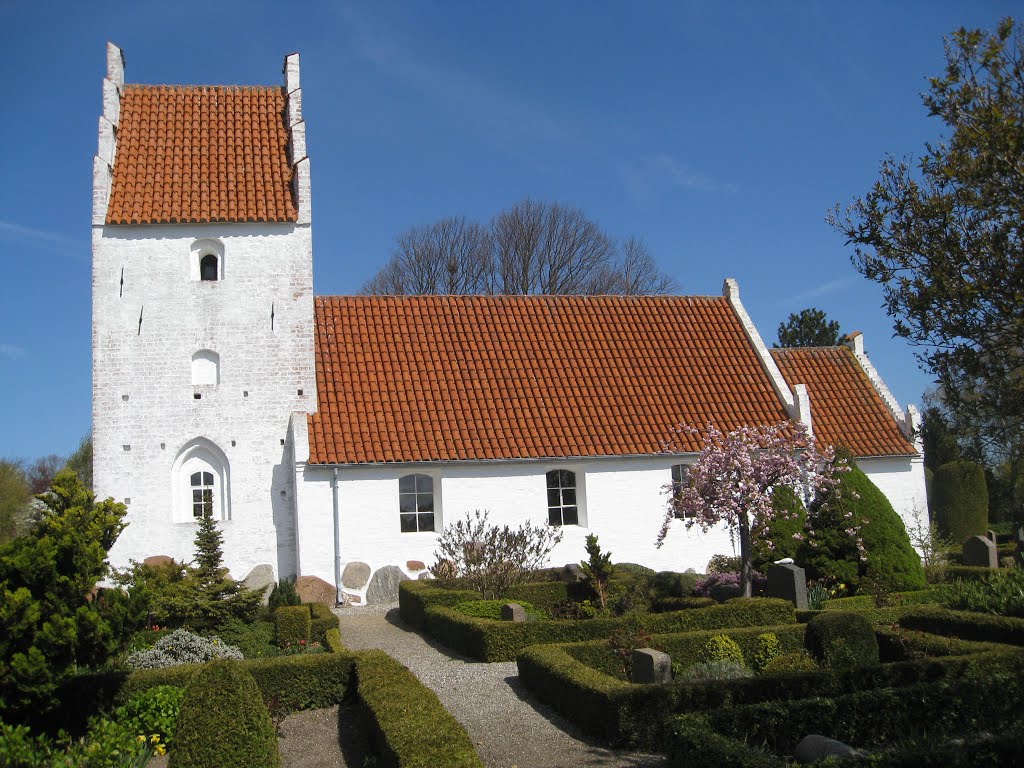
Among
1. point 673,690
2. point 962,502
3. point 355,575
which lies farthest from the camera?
point 962,502

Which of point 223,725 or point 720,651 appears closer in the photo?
point 223,725

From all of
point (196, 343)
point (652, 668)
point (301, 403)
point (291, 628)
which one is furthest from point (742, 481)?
point (196, 343)

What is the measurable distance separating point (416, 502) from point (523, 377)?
148 inches

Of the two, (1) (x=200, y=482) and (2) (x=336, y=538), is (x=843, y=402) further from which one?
(1) (x=200, y=482)

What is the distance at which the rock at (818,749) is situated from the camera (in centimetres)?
656

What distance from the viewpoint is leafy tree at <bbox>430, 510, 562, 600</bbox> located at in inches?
599

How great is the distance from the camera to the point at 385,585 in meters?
17.8

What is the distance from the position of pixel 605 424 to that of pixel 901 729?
1172 centimetres

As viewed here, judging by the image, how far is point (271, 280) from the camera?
61.9ft

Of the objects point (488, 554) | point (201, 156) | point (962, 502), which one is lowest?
point (488, 554)

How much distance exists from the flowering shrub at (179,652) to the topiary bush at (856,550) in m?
9.19

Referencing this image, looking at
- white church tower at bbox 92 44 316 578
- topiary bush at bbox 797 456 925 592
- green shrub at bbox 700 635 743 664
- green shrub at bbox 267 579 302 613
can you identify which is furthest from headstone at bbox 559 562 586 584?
green shrub at bbox 700 635 743 664

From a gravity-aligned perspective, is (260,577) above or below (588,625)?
above

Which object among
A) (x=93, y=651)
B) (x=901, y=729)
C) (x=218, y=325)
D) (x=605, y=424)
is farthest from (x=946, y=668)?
(x=218, y=325)
